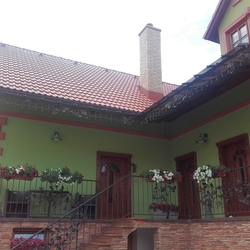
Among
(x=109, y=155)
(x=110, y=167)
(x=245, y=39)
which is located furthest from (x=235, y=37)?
(x=110, y=167)

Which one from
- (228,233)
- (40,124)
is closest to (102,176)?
(40,124)

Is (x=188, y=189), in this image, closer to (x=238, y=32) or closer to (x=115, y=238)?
(x=115, y=238)

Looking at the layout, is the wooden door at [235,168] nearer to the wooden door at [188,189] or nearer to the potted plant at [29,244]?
the wooden door at [188,189]

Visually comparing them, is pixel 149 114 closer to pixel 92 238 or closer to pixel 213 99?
pixel 213 99

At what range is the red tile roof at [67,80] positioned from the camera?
7781 millimetres

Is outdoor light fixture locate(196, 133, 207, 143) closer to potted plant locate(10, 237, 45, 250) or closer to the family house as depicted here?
the family house

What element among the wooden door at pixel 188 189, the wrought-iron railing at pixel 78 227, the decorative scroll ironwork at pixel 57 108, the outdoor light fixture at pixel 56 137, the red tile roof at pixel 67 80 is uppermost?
the red tile roof at pixel 67 80

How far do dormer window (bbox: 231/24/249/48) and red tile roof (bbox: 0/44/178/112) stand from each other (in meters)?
3.01

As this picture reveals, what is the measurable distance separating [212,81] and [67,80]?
458 cm

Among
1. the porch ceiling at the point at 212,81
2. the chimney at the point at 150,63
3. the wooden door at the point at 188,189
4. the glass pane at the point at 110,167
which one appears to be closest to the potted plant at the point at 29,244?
the glass pane at the point at 110,167

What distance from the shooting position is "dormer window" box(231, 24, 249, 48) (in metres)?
8.70

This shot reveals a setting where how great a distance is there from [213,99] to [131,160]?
9.42 ft

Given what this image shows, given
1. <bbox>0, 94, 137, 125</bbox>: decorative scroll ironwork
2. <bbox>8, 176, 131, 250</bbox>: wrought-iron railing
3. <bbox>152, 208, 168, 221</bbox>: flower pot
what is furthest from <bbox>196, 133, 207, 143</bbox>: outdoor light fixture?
<bbox>8, 176, 131, 250</bbox>: wrought-iron railing

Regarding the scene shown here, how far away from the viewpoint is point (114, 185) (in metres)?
8.73
